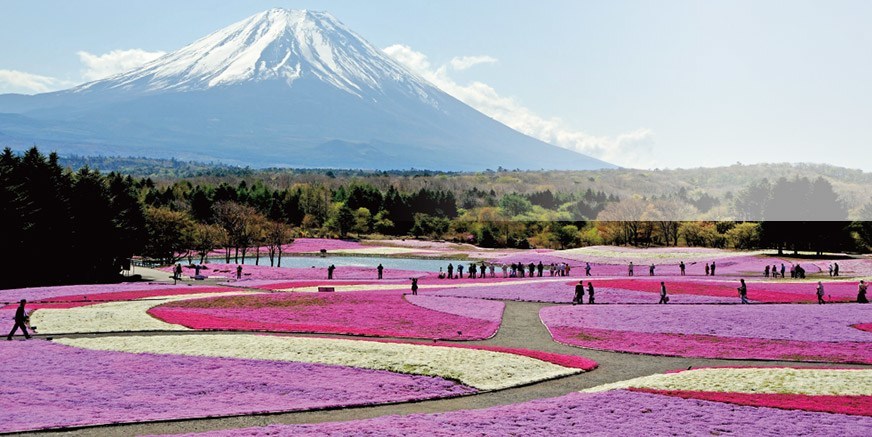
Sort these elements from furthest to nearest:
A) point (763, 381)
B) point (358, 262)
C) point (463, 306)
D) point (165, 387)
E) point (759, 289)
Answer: point (358, 262)
point (759, 289)
point (463, 306)
point (763, 381)
point (165, 387)

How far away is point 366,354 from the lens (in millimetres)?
33281

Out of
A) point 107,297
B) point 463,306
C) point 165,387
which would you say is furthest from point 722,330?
point 107,297

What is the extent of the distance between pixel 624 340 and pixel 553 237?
111291mm

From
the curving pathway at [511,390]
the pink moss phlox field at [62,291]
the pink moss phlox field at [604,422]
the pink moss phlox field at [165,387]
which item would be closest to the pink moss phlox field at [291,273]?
the pink moss phlox field at [62,291]

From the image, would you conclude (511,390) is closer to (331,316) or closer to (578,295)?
(331,316)

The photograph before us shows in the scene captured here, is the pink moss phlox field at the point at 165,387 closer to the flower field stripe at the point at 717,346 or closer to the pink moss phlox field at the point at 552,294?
the flower field stripe at the point at 717,346

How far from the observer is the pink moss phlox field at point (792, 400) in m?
24.8

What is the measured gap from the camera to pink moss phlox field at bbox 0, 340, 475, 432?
23859mm

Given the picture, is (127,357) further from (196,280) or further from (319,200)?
(319,200)

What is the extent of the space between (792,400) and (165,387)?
22601 mm

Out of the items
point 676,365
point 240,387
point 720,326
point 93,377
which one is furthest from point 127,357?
point 720,326

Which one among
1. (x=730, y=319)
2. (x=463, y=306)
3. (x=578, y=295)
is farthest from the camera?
(x=578, y=295)

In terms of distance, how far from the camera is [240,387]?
27656 mm

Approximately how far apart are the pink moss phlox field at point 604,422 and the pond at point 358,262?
80269 millimetres
